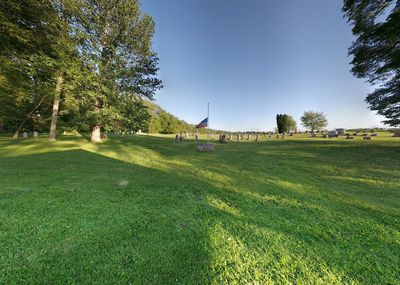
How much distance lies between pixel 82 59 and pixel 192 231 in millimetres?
15750

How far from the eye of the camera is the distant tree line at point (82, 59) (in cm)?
895

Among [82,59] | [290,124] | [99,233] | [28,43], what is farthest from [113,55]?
[290,124]

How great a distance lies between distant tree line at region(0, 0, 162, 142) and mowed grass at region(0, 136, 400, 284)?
7.28m

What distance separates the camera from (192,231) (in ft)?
9.84

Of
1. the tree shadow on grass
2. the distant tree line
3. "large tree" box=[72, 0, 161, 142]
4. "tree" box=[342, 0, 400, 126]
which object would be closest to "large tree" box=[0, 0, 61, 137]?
the distant tree line

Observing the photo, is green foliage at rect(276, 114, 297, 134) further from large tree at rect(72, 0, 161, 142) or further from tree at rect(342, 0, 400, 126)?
large tree at rect(72, 0, 161, 142)

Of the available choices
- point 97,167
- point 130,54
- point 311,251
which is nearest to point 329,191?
point 311,251

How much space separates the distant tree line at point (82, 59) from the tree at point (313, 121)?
61798 millimetres

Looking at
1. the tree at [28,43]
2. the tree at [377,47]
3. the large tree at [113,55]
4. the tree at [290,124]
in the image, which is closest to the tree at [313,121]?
the tree at [290,124]

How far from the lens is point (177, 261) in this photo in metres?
2.28

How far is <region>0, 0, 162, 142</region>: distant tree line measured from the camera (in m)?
8.95

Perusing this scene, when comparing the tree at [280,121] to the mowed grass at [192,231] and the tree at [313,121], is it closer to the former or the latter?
the tree at [313,121]

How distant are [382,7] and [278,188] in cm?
1279

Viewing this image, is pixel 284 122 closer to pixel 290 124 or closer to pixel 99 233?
pixel 290 124
